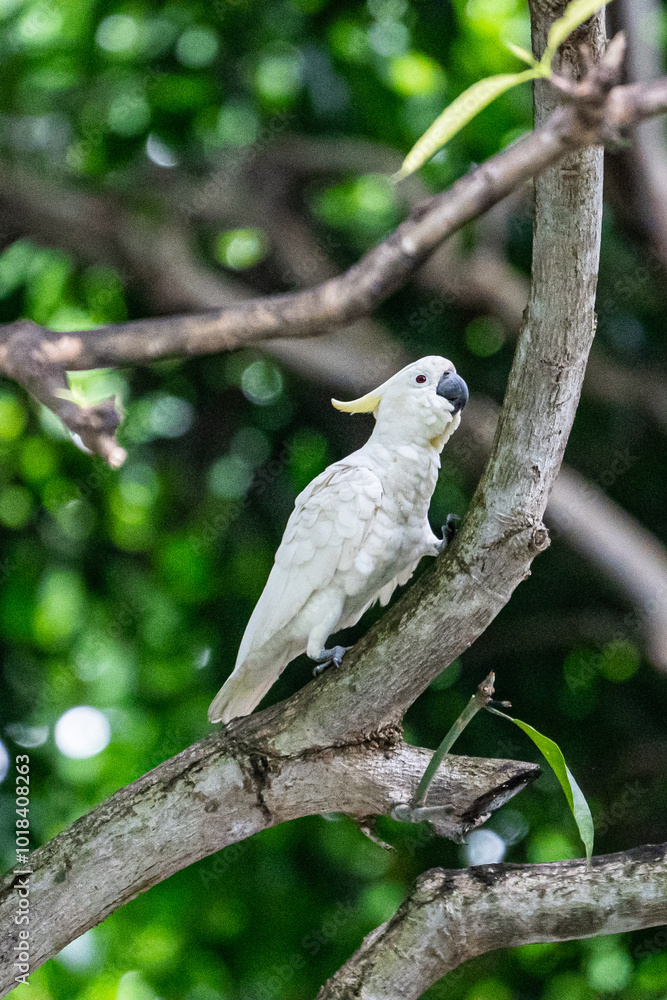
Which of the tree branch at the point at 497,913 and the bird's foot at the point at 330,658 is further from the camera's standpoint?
the bird's foot at the point at 330,658

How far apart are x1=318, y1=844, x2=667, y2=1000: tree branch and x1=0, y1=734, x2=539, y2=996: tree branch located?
0.12 m

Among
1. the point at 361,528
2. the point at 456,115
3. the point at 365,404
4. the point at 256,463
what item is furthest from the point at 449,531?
the point at 256,463

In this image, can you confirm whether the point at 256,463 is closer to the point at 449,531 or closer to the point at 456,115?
the point at 449,531

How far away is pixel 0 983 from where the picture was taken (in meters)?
1.55

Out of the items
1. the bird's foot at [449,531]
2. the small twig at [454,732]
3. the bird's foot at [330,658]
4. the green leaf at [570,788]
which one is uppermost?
the bird's foot at [449,531]

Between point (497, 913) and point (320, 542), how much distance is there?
28.7 inches

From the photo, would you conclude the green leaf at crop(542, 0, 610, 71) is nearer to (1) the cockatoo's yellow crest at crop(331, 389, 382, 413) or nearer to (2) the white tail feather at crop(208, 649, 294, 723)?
(1) the cockatoo's yellow crest at crop(331, 389, 382, 413)

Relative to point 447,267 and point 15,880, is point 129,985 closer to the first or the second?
point 15,880

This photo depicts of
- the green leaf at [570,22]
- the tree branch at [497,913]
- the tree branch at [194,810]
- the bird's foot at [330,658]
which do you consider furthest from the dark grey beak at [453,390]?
the green leaf at [570,22]

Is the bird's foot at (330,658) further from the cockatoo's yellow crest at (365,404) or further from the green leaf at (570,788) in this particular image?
the cockatoo's yellow crest at (365,404)

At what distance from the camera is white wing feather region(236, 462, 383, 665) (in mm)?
1671

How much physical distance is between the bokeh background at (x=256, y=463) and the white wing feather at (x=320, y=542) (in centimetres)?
95

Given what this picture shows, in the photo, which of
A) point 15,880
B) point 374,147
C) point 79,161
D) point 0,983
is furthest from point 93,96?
point 0,983

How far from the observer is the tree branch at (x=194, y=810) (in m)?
1.56
